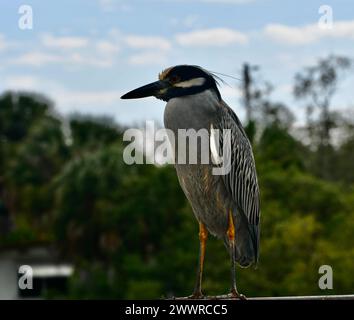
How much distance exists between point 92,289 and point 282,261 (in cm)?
682

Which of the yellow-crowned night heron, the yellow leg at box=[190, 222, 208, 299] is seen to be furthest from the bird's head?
the yellow leg at box=[190, 222, 208, 299]

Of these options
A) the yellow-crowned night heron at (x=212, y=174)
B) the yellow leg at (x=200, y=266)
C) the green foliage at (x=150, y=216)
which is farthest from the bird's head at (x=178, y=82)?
the green foliage at (x=150, y=216)

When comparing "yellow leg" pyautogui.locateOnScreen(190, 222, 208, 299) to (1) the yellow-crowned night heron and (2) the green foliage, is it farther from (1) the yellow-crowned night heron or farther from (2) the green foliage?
(2) the green foliage

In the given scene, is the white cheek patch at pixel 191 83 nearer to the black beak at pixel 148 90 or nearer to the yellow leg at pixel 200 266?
the black beak at pixel 148 90

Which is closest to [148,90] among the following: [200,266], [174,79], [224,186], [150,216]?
[174,79]

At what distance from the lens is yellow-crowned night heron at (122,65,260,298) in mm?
5258

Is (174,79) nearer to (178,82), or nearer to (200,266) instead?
(178,82)

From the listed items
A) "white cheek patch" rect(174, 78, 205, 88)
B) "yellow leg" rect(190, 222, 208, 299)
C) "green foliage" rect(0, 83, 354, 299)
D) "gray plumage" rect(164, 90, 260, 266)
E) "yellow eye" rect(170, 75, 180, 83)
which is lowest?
"green foliage" rect(0, 83, 354, 299)

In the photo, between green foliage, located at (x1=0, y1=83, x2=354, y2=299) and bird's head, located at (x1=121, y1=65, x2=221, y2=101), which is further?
green foliage, located at (x1=0, y1=83, x2=354, y2=299)

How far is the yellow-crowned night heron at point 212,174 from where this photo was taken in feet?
17.3

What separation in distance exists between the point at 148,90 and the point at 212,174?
618mm

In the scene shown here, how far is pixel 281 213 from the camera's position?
3297cm

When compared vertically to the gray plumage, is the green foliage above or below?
below
